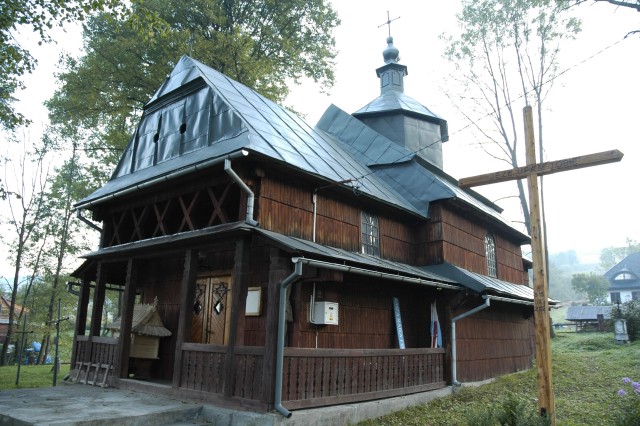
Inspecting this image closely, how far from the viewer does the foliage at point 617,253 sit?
8025 centimetres

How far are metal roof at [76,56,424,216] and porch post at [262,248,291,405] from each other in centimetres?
192

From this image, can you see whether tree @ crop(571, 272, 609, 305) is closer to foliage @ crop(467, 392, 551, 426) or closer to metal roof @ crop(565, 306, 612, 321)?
metal roof @ crop(565, 306, 612, 321)

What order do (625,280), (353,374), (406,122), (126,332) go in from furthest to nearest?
(625,280) → (406,122) → (126,332) → (353,374)

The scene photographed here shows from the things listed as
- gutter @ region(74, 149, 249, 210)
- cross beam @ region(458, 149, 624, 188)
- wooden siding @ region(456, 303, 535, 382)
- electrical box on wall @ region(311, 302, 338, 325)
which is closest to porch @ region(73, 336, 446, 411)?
electrical box on wall @ region(311, 302, 338, 325)

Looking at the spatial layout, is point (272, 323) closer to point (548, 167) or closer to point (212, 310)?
point (212, 310)

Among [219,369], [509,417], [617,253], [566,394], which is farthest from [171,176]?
[617,253]

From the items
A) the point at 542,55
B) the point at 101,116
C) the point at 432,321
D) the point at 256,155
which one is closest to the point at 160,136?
the point at 256,155

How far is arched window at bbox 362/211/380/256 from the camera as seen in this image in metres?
11.5

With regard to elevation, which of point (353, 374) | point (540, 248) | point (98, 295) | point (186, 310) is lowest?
point (353, 374)

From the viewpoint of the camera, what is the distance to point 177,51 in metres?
17.5

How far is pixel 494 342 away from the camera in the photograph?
567 inches

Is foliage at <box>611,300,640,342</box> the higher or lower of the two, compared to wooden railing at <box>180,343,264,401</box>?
higher

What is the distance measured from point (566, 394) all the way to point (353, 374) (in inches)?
233

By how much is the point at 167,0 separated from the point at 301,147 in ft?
33.9
